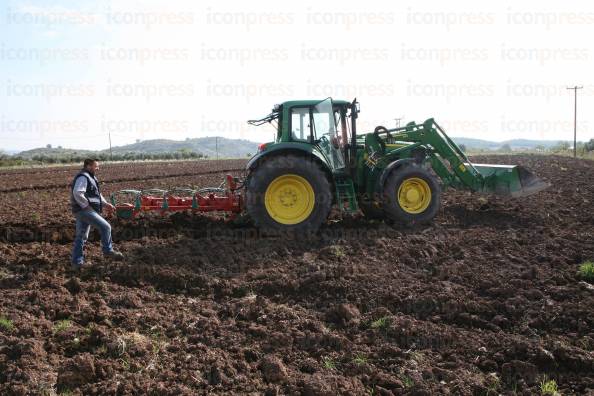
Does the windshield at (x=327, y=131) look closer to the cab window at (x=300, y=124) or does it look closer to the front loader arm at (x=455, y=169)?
the cab window at (x=300, y=124)

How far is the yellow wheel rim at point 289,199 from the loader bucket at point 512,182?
12.0ft

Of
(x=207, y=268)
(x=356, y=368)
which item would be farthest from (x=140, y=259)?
(x=356, y=368)

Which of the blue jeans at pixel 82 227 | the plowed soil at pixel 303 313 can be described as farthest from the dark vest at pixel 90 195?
the plowed soil at pixel 303 313

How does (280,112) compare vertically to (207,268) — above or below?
above

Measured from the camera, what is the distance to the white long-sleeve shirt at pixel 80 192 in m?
6.67

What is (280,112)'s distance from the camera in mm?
8656

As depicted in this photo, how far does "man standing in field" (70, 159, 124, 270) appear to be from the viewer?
6715mm

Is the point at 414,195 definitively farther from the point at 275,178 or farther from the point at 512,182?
the point at 275,178

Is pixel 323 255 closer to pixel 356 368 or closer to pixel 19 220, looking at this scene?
pixel 356 368

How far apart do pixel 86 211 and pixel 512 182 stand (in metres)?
7.54

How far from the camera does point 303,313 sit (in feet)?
17.1

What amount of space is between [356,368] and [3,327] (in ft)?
11.0

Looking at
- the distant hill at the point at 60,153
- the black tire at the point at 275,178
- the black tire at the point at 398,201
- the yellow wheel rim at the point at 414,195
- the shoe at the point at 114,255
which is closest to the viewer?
the shoe at the point at 114,255

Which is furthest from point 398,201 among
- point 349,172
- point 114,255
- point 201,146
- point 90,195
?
point 201,146
